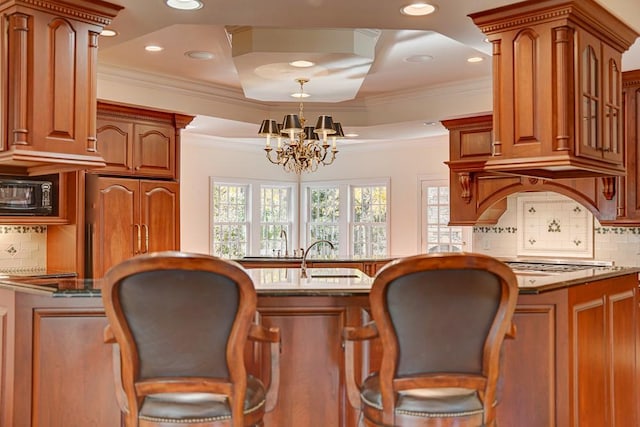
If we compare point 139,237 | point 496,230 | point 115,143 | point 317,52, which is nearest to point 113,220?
point 139,237

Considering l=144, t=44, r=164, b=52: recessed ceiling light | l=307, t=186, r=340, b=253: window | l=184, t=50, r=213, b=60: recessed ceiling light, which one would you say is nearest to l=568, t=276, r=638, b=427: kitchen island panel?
l=184, t=50, r=213, b=60: recessed ceiling light

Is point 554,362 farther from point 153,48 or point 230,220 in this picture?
point 230,220

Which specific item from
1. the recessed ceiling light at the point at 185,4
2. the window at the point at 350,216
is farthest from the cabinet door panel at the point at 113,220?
the window at the point at 350,216

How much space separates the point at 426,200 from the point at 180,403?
21.6ft

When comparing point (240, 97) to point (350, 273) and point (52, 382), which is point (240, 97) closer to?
point (350, 273)

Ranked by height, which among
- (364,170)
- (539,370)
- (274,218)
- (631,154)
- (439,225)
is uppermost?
(364,170)

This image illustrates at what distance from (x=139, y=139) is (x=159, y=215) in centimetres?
74

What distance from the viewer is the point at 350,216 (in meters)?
9.34

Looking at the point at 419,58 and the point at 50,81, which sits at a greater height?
the point at 419,58

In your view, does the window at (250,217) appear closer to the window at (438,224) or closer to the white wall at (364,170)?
the white wall at (364,170)

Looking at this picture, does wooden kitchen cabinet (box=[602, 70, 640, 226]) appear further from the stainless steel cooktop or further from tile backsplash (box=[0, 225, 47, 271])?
tile backsplash (box=[0, 225, 47, 271])

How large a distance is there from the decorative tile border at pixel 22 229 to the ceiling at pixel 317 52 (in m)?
1.44

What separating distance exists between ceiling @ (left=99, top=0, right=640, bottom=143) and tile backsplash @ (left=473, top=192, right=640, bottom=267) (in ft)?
4.19

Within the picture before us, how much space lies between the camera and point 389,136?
25.0 ft
